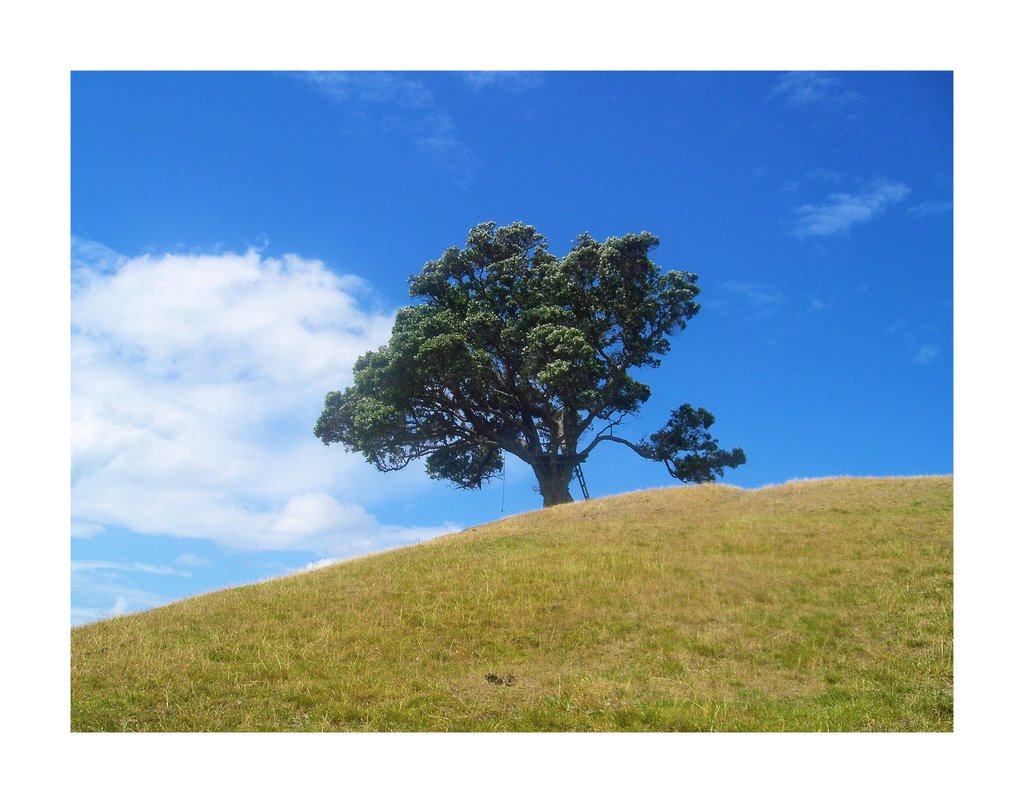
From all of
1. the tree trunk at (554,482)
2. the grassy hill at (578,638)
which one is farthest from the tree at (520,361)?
the grassy hill at (578,638)

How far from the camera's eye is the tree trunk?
38.9 m

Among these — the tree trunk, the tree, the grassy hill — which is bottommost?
the grassy hill

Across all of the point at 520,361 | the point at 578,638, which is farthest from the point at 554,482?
the point at 578,638

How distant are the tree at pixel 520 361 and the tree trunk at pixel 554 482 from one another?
60 millimetres

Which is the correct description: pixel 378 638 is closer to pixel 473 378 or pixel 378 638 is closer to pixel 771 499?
pixel 771 499

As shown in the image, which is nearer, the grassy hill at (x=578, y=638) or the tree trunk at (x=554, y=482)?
the grassy hill at (x=578, y=638)

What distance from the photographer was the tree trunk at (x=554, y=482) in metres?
38.9

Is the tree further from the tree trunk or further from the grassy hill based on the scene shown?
the grassy hill

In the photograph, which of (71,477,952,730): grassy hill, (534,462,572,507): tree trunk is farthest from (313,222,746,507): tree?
(71,477,952,730): grassy hill

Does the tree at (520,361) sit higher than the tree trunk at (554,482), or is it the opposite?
the tree at (520,361)

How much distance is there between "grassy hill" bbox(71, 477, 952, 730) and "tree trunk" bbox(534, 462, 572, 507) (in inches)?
419

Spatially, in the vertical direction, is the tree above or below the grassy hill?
above

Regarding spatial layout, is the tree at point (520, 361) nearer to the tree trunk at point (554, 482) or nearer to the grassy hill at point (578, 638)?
the tree trunk at point (554, 482)
